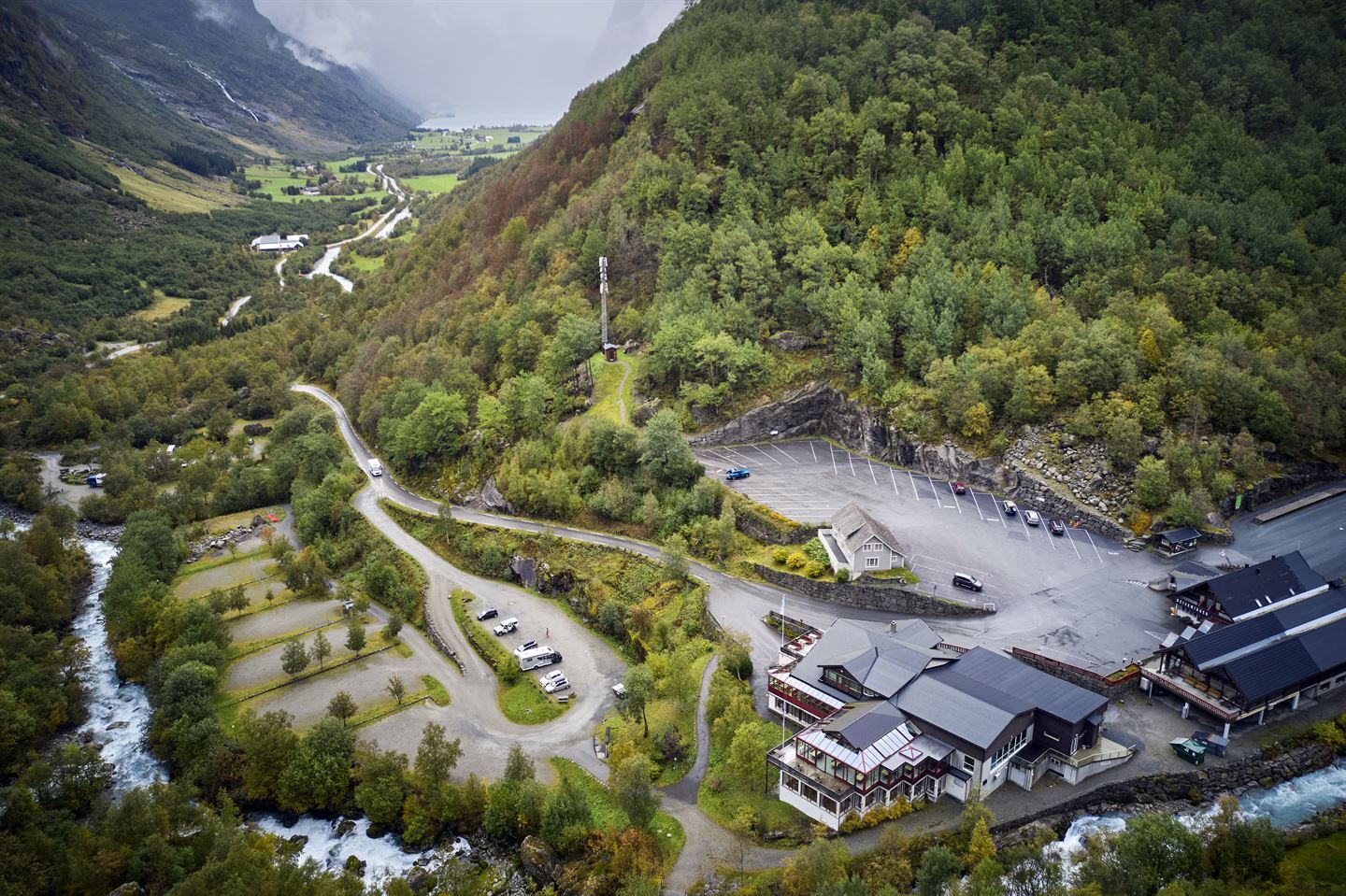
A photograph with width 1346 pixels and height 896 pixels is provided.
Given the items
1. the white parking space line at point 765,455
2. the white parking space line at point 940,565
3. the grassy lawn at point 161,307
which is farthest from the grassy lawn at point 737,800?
the grassy lawn at point 161,307

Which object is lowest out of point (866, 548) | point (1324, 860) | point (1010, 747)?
point (1324, 860)

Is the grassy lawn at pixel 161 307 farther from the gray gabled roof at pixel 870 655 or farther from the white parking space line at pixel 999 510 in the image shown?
the gray gabled roof at pixel 870 655

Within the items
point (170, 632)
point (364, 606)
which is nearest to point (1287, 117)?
point (364, 606)

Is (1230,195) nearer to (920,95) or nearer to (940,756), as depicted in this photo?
(920,95)

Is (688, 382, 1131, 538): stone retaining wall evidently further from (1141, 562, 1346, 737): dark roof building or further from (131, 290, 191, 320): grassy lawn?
(131, 290, 191, 320): grassy lawn

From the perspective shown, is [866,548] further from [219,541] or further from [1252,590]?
[219,541]

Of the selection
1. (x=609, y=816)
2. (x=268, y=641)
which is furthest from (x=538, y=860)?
(x=268, y=641)
